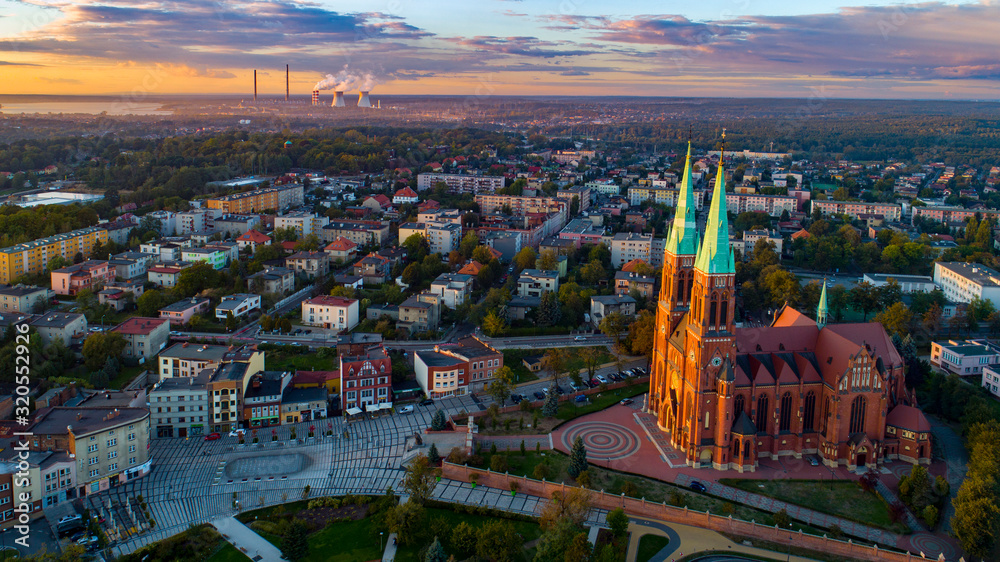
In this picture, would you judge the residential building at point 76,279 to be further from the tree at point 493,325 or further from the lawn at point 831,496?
the lawn at point 831,496

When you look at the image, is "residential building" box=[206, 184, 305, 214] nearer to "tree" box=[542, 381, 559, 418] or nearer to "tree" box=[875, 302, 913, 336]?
"tree" box=[542, 381, 559, 418]

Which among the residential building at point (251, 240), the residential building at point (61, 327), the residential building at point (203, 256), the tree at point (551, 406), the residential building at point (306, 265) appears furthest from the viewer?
the residential building at point (251, 240)

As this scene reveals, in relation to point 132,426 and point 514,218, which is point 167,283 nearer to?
point 132,426

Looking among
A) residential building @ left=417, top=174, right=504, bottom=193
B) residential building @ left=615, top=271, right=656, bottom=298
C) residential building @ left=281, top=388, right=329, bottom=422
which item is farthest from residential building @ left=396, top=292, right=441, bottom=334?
residential building @ left=417, top=174, right=504, bottom=193

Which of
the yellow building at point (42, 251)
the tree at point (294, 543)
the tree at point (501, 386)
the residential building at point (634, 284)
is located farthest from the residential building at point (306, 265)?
the tree at point (294, 543)

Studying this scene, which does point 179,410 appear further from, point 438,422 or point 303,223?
point 303,223
